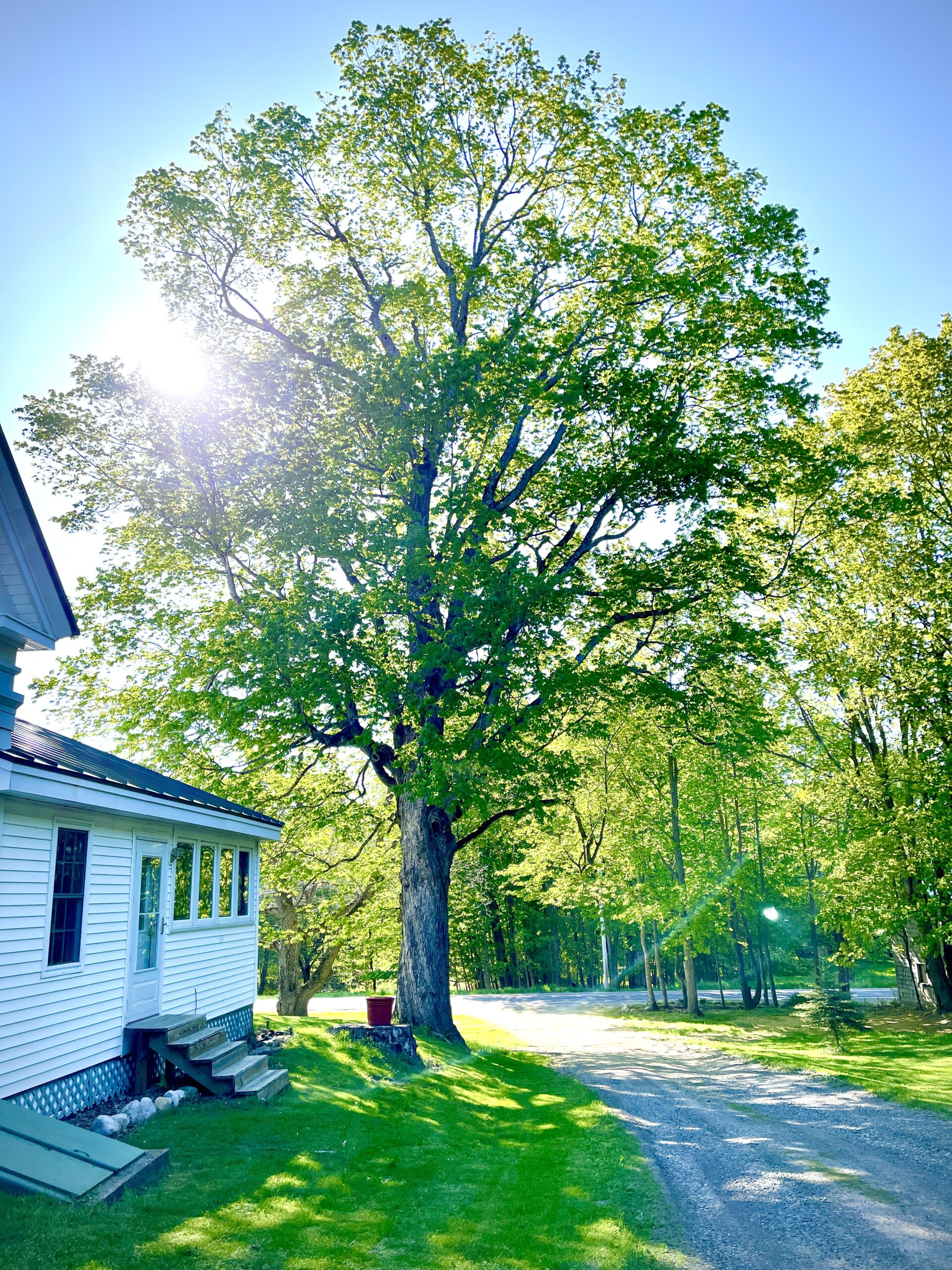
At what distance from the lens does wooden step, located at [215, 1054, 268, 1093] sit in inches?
457

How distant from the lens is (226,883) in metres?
17.0

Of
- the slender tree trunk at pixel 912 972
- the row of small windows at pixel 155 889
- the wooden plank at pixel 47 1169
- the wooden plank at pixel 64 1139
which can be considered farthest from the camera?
the slender tree trunk at pixel 912 972

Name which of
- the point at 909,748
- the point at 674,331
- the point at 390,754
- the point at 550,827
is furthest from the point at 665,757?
the point at 674,331

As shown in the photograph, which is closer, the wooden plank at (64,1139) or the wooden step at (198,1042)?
the wooden plank at (64,1139)

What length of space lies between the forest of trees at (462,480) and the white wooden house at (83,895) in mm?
3355

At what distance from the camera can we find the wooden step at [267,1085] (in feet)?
38.1

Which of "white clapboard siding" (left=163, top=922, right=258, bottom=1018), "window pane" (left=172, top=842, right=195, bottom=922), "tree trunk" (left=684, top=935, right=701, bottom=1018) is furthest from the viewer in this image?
"tree trunk" (left=684, top=935, right=701, bottom=1018)

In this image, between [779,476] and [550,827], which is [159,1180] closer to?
[779,476]

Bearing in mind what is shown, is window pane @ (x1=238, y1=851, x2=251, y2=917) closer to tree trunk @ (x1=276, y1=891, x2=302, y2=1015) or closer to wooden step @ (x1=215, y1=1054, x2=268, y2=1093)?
wooden step @ (x1=215, y1=1054, x2=268, y2=1093)

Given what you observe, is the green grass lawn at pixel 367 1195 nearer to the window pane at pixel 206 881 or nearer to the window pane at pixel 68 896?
the window pane at pixel 68 896

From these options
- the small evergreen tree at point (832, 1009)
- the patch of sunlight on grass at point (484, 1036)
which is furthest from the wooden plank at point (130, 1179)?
the small evergreen tree at point (832, 1009)

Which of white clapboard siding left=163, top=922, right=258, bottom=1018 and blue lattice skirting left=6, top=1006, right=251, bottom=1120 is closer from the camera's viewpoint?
blue lattice skirting left=6, top=1006, right=251, bottom=1120

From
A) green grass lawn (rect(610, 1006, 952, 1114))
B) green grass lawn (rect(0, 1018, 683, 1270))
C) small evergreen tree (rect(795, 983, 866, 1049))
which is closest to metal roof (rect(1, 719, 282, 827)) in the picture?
green grass lawn (rect(0, 1018, 683, 1270))

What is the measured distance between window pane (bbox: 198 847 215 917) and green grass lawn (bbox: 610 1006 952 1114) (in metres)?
12.1
